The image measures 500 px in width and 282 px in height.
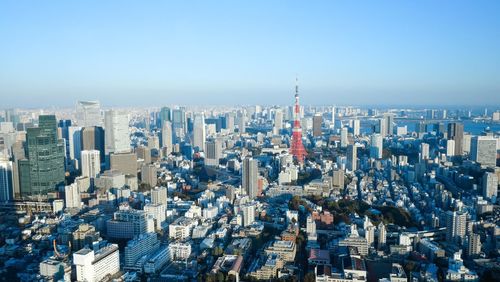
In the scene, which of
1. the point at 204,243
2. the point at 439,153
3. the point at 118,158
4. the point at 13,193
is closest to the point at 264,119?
the point at 439,153

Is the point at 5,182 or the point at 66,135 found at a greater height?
the point at 66,135

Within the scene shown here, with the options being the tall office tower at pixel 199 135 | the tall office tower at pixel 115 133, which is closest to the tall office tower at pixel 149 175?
the tall office tower at pixel 115 133

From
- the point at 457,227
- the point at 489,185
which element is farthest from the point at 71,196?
the point at 489,185

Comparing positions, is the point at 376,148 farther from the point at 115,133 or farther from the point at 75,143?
the point at 75,143

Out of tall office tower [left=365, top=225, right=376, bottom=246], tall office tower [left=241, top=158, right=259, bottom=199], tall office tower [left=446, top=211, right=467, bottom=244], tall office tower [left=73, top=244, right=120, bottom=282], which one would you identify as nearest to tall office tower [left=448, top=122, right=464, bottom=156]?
tall office tower [left=241, top=158, right=259, bottom=199]

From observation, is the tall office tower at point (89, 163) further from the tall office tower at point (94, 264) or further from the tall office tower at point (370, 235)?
the tall office tower at point (370, 235)

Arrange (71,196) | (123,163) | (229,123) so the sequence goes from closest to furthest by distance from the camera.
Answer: (71,196), (123,163), (229,123)
